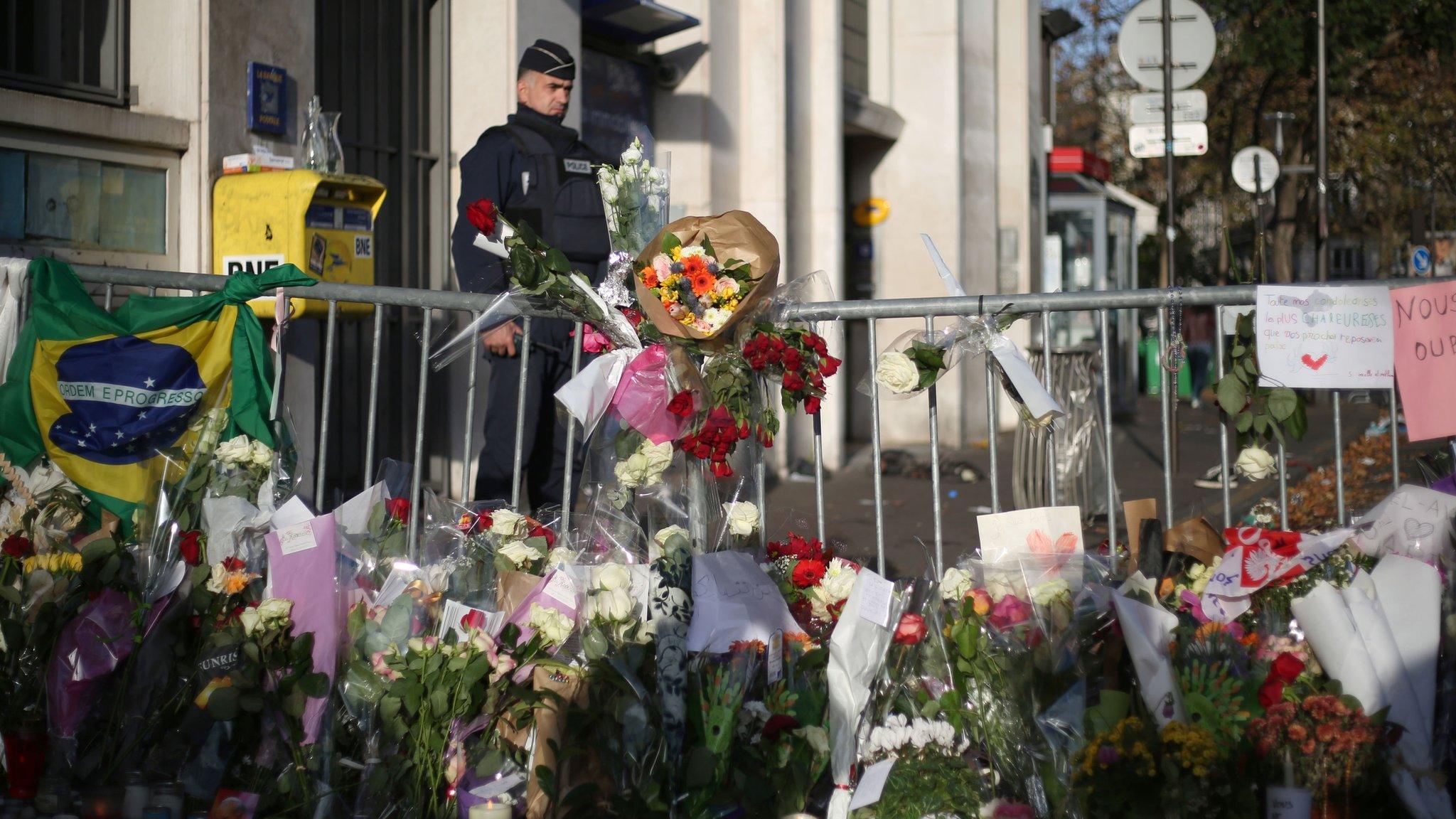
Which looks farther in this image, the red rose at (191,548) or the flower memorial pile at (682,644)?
the red rose at (191,548)

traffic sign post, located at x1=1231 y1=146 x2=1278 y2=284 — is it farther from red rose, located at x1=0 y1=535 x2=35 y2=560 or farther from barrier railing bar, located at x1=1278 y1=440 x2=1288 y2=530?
red rose, located at x1=0 y1=535 x2=35 y2=560

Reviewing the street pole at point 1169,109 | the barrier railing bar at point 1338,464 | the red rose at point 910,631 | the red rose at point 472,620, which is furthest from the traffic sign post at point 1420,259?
the red rose at point 472,620

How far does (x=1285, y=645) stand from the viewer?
3252mm

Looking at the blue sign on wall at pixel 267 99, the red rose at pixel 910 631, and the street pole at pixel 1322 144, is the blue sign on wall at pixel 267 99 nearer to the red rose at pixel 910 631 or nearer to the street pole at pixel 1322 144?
the red rose at pixel 910 631

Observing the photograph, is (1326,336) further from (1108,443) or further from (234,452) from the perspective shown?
(234,452)

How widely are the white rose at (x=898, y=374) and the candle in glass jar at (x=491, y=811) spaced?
4.61 ft

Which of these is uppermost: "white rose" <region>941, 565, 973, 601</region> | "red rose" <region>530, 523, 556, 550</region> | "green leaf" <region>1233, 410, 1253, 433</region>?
→ "green leaf" <region>1233, 410, 1253, 433</region>

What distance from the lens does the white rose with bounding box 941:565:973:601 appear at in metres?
3.58

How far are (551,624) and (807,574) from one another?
799 mm

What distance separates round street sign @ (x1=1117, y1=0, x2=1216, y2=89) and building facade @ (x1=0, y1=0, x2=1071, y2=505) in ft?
8.16

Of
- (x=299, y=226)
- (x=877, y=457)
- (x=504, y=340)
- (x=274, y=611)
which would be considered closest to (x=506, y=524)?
(x=274, y=611)

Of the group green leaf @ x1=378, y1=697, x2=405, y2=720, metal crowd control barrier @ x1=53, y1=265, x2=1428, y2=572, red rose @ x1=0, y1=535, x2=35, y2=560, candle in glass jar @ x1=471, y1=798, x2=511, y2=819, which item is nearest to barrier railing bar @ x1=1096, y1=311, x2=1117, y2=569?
metal crowd control barrier @ x1=53, y1=265, x2=1428, y2=572

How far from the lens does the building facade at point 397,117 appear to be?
20.1 ft

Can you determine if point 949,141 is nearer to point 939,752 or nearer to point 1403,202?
point 939,752
